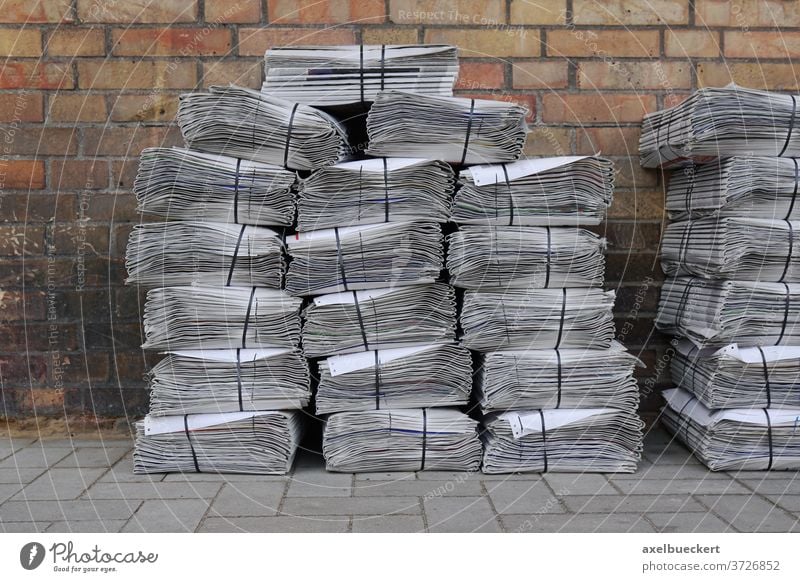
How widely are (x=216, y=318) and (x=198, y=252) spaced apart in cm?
29

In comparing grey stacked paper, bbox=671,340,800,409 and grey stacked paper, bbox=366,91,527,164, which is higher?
grey stacked paper, bbox=366,91,527,164

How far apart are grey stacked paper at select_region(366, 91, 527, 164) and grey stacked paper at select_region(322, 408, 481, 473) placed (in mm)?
1139

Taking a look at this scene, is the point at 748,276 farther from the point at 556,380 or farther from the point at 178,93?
the point at 178,93

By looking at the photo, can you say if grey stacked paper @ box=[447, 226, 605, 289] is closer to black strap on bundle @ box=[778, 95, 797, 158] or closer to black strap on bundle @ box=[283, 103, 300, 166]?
black strap on bundle @ box=[283, 103, 300, 166]

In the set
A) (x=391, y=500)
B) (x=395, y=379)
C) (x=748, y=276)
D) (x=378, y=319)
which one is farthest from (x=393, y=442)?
(x=748, y=276)

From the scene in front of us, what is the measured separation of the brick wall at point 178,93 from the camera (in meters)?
4.16

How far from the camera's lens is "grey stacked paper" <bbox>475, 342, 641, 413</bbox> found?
3.59m

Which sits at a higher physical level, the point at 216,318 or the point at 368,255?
the point at 368,255

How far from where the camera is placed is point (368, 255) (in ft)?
11.7

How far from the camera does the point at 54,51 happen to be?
4180mm

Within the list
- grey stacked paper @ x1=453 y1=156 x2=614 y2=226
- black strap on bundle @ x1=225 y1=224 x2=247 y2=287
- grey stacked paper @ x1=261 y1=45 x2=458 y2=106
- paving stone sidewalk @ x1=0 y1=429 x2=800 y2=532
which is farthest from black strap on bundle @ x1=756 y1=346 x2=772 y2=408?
black strap on bundle @ x1=225 y1=224 x2=247 y2=287

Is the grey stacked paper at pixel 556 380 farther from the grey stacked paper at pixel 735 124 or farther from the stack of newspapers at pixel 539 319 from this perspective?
the grey stacked paper at pixel 735 124

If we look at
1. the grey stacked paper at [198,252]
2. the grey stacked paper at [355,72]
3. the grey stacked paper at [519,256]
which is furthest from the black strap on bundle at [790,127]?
the grey stacked paper at [198,252]

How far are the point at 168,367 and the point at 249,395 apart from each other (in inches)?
14.7
